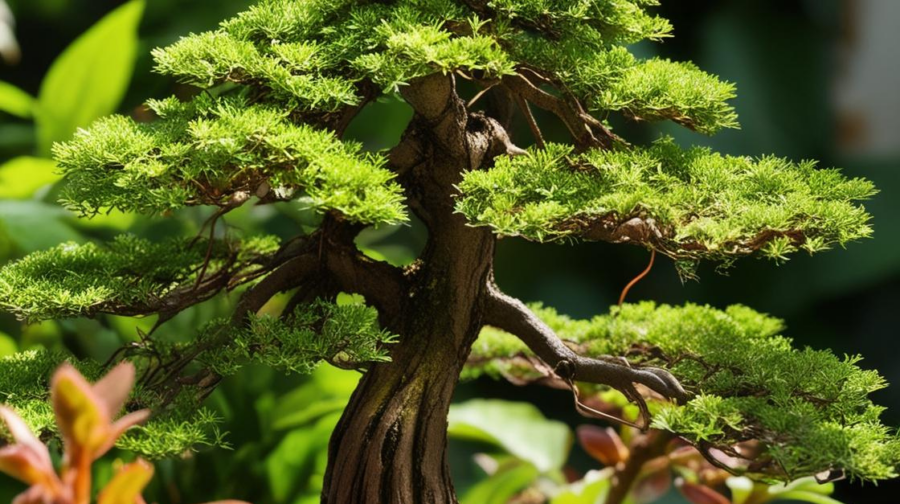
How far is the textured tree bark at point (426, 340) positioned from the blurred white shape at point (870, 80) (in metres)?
1.52

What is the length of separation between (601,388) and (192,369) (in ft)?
1.73

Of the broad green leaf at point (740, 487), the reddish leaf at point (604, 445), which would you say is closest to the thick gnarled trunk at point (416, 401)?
the reddish leaf at point (604, 445)

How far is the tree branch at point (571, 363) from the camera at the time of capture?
0.78m

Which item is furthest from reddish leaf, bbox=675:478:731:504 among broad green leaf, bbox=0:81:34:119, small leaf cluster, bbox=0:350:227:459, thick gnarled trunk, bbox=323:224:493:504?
broad green leaf, bbox=0:81:34:119

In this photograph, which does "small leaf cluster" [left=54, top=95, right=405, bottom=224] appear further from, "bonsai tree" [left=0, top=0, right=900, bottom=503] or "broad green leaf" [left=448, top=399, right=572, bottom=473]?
"broad green leaf" [left=448, top=399, right=572, bottom=473]

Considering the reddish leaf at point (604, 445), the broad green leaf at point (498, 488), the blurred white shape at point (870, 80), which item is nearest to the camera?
the reddish leaf at point (604, 445)

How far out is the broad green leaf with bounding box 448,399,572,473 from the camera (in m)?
1.38

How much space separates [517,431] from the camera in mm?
1444

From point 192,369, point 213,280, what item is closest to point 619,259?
point 192,369

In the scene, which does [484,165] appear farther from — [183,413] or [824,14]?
[824,14]

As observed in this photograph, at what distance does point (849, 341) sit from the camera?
2.03 metres

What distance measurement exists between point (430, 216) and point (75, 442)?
0.41 meters

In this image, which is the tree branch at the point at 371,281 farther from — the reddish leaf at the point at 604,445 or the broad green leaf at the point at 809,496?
the broad green leaf at the point at 809,496

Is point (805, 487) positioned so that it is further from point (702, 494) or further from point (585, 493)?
point (585, 493)
